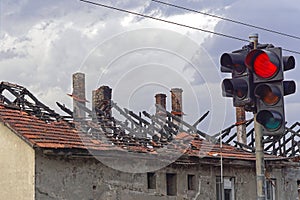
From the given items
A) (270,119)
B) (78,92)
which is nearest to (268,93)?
(270,119)

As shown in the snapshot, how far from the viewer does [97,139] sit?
805 inches

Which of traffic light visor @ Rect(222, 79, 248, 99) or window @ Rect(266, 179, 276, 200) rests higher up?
traffic light visor @ Rect(222, 79, 248, 99)

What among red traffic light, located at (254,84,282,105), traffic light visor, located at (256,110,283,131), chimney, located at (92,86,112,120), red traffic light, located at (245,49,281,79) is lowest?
traffic light visor, located at (256,110,283,131)

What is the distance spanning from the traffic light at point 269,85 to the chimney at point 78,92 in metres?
16.2

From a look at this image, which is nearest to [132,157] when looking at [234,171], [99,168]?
[99,168]

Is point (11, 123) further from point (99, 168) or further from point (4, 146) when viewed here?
point (99, 168)

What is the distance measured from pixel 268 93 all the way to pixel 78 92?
17.7 metres

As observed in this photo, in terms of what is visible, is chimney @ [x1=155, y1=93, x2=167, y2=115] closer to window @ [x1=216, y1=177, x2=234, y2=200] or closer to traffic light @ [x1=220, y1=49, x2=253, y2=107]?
window @ [x1=216, y1=177, x2=234, y2=200]

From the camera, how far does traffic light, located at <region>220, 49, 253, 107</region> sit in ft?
25.4

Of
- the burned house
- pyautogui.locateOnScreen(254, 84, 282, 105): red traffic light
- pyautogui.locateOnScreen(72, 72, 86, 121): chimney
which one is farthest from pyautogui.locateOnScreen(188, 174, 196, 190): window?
pyautogui.locateOnScreen(254, 84, 282, 105): red traffic light

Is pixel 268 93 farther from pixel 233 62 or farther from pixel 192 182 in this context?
pixel 192 182

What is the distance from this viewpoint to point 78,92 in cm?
2494

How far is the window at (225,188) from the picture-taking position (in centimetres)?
2352

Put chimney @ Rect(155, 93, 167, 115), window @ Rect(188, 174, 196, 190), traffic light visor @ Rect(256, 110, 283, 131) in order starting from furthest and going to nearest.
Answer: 1. chimney @ Rect(155, 93, 167, 115)
2. window @ Rect(188, 174, 196, 190)
3. traffic light visor @ Rect(256, 110, 283, 131)
